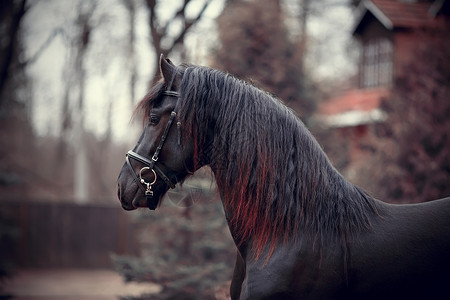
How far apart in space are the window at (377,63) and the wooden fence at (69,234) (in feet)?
33.0

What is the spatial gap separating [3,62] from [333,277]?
29.1ft

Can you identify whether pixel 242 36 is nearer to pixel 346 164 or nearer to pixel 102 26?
pixel 346 164

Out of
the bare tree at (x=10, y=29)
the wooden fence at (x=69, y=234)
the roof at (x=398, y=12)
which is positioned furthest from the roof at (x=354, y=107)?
the bare tree at (x=10, y=29)

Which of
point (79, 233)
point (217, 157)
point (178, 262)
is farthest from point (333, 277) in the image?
point (79, 233)

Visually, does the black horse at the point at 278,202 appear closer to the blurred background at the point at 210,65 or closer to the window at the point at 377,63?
the blurred background at the point at 210,65

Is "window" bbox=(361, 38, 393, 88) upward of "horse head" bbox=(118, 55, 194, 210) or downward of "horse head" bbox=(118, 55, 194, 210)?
downward

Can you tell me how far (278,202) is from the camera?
2924mm

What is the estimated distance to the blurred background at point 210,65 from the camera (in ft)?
26.1

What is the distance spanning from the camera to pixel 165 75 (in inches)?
124

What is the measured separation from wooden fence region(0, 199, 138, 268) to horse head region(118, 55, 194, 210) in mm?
12827

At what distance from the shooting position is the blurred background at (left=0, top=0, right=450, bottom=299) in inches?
314

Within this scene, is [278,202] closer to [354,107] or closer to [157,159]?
[157,159]

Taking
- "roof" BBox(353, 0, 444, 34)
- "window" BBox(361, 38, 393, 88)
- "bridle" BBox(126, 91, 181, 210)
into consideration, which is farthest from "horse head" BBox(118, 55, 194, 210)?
"window" BBox(361, 38, 393, 88)

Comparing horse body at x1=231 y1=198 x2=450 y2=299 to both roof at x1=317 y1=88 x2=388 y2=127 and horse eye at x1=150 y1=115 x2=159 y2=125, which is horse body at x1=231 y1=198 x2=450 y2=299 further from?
roof at x1=317 y1=88 x2=388 y2=127
